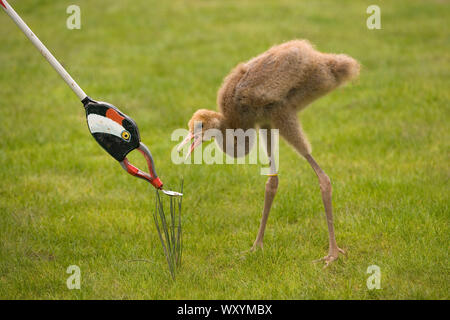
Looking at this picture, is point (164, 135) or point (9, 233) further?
point (164, 135)

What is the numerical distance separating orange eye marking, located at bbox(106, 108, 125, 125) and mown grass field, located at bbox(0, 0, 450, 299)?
1.39 meters

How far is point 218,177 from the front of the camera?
630cm

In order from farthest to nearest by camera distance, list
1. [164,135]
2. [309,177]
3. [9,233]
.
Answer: [164,135]
[309,177]
[9,233]

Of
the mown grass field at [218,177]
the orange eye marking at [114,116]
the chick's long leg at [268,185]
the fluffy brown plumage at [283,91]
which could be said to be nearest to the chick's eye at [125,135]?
the orange eye marking at [114,116]

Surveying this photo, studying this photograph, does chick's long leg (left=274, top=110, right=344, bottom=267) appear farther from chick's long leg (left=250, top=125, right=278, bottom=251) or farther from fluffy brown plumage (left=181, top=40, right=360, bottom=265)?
chick's long leg (left=250, top=125, right=278, bottom=251)

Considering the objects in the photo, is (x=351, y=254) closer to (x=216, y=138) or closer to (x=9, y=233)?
(x=216, y=138)

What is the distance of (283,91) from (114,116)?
1417mm

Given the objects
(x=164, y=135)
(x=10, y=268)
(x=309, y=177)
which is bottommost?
(x=10, y=268)

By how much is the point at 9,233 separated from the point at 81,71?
534 centimetres

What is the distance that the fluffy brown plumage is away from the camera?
4289mm

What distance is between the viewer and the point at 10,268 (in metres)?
4.54

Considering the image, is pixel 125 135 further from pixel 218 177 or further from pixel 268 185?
pixel 218 177

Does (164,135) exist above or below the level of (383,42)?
below

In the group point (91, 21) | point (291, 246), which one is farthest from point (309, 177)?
point (91, 21)
